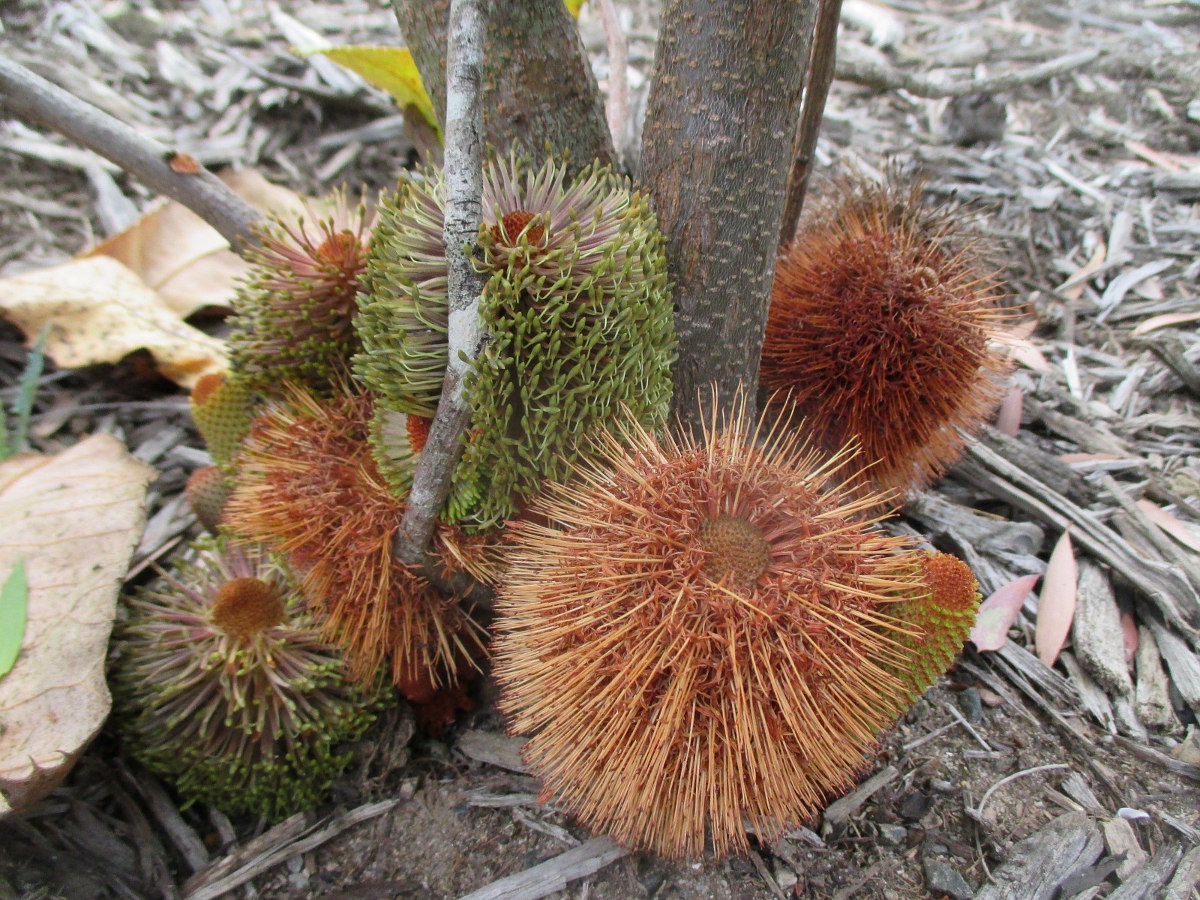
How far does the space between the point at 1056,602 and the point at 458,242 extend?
156 cm

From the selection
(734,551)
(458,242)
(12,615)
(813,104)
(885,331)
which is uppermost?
(813,104)

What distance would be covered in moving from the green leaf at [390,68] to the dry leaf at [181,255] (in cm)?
40

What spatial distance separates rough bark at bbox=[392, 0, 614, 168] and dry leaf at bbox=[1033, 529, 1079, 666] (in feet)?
4.50

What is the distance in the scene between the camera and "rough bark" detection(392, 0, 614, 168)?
4.69 ft

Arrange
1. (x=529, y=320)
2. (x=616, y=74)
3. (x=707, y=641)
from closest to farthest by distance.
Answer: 1. (x=707, y=641)
2. (x=529, y=320)
3. (x=616, y=74)

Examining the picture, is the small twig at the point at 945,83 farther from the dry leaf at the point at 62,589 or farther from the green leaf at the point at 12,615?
the green leaf at the point at 12,615

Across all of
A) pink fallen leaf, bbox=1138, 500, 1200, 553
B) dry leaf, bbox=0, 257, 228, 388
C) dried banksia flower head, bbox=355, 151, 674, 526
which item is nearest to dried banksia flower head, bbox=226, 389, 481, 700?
dried banksia flower head, bbox=355, 151, 674, 526

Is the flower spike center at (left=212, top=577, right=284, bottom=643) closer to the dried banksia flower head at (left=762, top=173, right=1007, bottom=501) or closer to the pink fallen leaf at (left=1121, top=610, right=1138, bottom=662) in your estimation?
the dried banksia flower head at (left=762, top=173, right=1007, bottom=501)

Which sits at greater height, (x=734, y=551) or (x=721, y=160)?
(x=721, y=160)

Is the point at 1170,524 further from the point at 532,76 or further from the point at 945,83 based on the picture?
the point at 532,76

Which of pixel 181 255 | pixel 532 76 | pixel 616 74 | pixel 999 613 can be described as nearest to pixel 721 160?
pixel 532 76

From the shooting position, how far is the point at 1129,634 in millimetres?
1880

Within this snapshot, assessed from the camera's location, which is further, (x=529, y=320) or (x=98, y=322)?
(x=98, y=322)

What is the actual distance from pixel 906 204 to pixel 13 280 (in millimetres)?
2308
